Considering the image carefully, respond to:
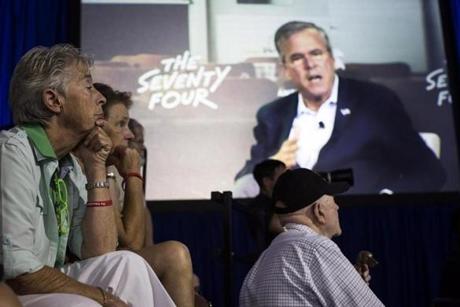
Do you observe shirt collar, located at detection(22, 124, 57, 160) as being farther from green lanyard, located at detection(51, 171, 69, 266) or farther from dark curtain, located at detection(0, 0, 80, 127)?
dark curtain, located at detection(0, 0, 80, 127)

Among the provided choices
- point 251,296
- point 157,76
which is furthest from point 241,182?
point 251,296

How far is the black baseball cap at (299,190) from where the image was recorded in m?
2.19

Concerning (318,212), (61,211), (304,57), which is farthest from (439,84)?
(61,211)

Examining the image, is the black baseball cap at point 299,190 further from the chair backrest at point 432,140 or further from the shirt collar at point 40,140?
the chair backrest at point 432,140

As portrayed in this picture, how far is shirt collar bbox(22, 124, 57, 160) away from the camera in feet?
5.27

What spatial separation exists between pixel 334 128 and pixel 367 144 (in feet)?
0.72

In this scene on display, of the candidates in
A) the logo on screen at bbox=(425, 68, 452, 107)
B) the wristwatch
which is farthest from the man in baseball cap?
the logo on screen at bbox=(425, 68, 452, 107)

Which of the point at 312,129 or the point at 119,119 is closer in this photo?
Result: the point at 119,119

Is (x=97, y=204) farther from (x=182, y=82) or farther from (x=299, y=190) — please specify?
(x=182, y=82)

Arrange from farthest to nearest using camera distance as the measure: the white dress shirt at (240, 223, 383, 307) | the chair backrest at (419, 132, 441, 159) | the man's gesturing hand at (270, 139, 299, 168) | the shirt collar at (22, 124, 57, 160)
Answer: the chair backrest at (419, 132, 441, 159)
the man's gesturing hand at (270, 139, 299, 168)
the white dress shirt at (240, 223, 383, 307)
the shirt collar at (22, 124, 57, 160)

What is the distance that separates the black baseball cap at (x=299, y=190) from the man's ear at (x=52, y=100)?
79 cm

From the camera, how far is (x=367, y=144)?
4492 mm

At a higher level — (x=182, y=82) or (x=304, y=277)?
(x=182, y=82)

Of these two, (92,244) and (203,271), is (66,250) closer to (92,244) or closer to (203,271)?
(92,244)
